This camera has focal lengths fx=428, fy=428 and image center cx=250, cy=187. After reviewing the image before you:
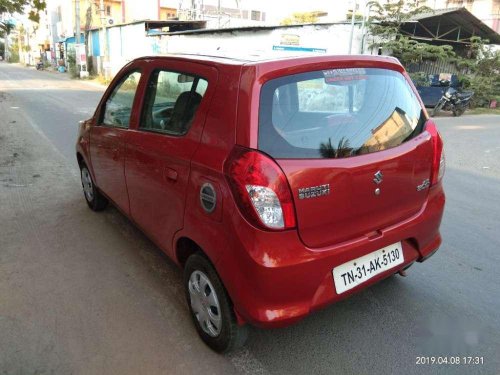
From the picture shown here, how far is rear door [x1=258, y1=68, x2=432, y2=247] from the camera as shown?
2160 mm

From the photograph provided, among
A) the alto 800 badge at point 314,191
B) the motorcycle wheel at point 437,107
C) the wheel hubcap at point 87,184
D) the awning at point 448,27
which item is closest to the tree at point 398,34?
the awning at point 448,27

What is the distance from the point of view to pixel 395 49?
15477mm

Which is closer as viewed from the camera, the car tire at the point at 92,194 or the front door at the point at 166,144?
the front door at the point at 166,144

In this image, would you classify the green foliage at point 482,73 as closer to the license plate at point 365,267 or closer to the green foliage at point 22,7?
the green foliage at point 22,7

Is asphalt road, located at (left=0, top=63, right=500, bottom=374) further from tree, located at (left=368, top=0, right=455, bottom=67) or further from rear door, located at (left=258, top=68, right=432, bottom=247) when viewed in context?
tree, located at (left=368, top=0, right=455, bottom=67)

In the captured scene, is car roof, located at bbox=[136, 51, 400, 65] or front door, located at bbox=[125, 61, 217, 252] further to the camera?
front door, located at bbox=[125, 61, 217, 252]

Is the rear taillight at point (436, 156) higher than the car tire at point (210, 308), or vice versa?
the rear taillight at point (436, 156)

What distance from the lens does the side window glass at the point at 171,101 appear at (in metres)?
2.57

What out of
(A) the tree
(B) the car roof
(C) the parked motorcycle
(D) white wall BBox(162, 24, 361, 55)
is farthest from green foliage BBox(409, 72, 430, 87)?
(B) the car roof

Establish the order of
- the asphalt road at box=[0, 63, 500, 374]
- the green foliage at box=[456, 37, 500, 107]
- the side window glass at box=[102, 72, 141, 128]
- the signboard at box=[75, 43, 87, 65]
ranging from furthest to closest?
the signboard at box=[75, 43, 87, 65], the green foliage at box=[456, 37, 500, 107], the side window glass at box=[102, 72, 141, 128], the asphalt road at box=[0, 63, 500, 374]

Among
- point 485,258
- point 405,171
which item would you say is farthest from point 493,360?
point 485,258

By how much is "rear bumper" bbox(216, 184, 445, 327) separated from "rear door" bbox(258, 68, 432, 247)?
9cm

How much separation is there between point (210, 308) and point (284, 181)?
3.17 ft

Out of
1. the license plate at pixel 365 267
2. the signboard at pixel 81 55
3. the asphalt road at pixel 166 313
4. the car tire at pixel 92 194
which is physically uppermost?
the signboard at pixel 81 55
